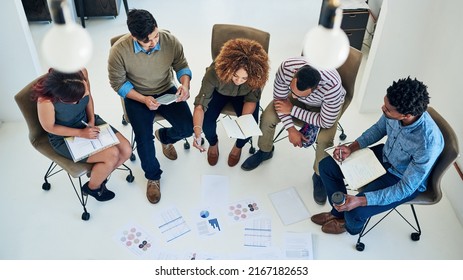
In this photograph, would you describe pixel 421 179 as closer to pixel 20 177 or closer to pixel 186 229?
pixel 186 229

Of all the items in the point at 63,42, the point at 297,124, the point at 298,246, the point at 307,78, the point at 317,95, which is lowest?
the point at 298,246

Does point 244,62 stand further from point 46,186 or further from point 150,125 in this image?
point 46,186

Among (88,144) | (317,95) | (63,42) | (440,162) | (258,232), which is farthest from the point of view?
(258,232)

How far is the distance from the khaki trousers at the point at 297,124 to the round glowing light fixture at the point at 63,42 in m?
1.98

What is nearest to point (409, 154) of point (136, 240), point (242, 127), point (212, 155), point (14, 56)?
point (242, 127)

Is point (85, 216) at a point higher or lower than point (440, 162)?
lower

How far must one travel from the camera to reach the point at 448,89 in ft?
10.3

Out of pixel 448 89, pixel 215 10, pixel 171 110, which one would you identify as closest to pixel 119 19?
pixel 215 10

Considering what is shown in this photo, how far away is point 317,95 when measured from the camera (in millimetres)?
2822

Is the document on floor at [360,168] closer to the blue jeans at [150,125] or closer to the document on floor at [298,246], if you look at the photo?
the document on floor at [298,246]

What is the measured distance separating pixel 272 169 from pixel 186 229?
0.89m

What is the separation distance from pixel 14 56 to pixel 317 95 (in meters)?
2.41

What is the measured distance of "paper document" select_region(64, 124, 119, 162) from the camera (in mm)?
2623

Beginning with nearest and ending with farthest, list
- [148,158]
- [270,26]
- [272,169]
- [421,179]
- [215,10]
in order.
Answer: [421,179] → [148,158] → [272,169] → [270,26] → [215,10]
